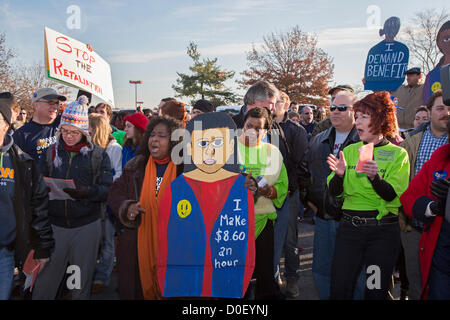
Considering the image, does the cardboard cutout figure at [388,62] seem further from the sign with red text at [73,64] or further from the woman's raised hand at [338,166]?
the sign with red text at [73,64]

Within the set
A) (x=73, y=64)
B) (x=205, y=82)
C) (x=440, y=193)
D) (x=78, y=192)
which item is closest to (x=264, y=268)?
(x=440, y=193)

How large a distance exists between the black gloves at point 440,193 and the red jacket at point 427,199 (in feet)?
0.27

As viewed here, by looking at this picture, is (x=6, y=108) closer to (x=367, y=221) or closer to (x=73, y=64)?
(x=73, y=64)

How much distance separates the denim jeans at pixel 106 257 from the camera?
4.55 meters

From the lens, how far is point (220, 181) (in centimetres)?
268

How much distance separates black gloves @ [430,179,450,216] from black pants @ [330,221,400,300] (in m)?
0.50

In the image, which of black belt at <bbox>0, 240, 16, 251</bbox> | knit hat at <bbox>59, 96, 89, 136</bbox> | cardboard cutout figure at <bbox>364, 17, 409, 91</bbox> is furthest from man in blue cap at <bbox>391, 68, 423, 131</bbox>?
black belt at <bbox>0, 240, 16, 251</bbox>

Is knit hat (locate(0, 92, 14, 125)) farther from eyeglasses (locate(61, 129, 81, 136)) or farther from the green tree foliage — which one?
the green tree foliage

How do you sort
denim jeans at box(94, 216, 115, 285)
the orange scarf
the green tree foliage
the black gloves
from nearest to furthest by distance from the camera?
the black gloves < the orange scarf < denim jeans at box(94, 216, 115, 285) < the green tree foliage

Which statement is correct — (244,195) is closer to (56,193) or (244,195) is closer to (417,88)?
(56,193)

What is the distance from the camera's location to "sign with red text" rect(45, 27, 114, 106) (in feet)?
15.0

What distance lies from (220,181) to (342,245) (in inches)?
45.4

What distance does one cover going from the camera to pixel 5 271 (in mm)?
2559

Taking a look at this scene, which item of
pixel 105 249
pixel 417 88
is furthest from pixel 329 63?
pixel 105 249
